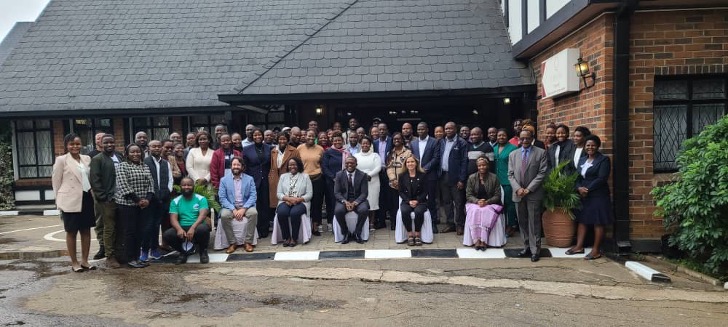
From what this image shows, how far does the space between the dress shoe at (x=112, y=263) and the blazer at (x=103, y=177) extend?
825 mm

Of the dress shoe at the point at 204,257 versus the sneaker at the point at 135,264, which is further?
the dress shoe at the point at 204,257

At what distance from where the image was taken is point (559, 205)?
7.19 m

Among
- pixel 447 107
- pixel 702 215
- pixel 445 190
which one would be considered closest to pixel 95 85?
pixel 447 107

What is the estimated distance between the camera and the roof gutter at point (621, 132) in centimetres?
Result: 684

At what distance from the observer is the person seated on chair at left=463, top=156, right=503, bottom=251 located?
7.39 metres

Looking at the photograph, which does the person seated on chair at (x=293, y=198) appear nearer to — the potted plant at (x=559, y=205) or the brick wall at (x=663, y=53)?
the potted plant at (x=559, y=205)

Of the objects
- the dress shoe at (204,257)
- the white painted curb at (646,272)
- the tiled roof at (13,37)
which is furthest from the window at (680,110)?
the tiled roof at (13,37)

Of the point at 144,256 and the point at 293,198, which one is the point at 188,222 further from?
the point at 293,198

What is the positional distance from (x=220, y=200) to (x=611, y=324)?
541 centimetres

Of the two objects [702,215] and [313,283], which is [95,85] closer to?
[313,283]

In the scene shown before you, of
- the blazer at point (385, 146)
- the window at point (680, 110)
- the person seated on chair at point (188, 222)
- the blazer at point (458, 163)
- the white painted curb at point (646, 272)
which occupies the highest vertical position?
the window at point (680, 110)

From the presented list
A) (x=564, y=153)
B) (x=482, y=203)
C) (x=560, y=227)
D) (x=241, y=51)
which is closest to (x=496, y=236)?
(x=482, y=203)

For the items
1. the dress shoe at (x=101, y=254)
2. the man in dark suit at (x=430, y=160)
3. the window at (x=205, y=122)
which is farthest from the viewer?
the window at (x=205, y=122)

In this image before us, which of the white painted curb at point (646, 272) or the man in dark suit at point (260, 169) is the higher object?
the man in dark suit at point (260, 169)
